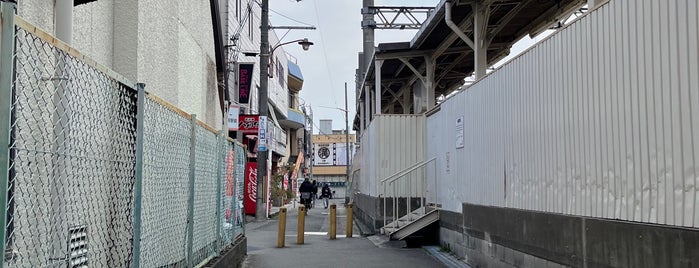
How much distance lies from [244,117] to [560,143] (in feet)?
59.7

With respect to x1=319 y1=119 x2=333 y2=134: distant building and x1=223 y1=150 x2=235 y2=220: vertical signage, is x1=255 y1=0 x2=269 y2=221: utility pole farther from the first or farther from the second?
x1=319 y1=119 x2=333 y2=134: distant building

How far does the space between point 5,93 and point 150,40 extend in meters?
6.53

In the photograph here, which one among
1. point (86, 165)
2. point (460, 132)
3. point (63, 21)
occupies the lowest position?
point (86, 165)

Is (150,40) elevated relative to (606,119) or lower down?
elevated

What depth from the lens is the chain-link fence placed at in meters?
3.08

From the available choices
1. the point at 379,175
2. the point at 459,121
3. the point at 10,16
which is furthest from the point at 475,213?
the point at 10,16

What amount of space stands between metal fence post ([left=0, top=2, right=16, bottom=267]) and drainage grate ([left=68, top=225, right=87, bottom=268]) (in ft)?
3.90

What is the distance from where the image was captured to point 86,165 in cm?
389

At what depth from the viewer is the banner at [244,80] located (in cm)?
2358

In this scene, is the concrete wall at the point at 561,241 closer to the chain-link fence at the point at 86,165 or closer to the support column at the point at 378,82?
the chain-link fence at the point at 86,165

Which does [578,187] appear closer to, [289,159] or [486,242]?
[486,242]

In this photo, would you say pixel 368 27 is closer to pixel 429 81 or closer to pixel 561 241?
pixel 429 81

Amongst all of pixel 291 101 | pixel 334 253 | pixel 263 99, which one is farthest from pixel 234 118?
pixel 291 101

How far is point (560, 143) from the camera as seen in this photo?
23.9 feet
